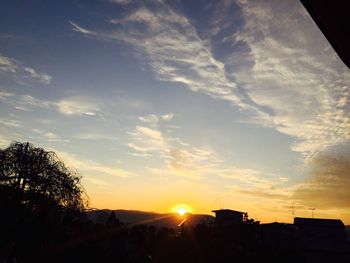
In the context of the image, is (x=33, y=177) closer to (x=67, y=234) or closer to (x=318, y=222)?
(x=67, y=234)

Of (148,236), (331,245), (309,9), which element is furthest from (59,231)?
(331,245)

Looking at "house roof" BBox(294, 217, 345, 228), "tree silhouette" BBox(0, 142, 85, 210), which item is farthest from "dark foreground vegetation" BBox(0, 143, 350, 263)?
"house roof" BBox(294, 217, 345, 228)

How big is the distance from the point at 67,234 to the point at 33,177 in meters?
8.08

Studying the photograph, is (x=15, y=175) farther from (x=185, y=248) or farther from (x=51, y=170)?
(x=185, y=248)

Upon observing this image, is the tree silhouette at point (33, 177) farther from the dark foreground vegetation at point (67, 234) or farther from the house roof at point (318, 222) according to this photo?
the house roof at point (318, 222)

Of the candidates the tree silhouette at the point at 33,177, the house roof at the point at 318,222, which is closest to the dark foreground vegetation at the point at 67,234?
the tree silhouette at the point at 33,177

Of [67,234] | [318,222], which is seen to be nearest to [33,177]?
[67,234]

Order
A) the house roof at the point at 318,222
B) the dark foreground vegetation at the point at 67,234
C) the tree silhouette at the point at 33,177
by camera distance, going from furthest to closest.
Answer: the house roof at the point at 318,222 < the tree silhouette at the point at 33,177 < the dark foreground vegetation at the point at 67,234

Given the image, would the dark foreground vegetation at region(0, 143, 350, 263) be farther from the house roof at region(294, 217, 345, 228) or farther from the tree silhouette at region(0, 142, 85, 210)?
the house roof at region(294, 217, 345, 228)

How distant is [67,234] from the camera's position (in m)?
13.5

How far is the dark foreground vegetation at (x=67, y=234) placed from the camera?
466 inches

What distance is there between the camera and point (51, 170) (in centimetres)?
2212

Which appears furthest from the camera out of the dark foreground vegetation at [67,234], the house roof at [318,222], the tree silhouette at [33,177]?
the house roof at [318,222]

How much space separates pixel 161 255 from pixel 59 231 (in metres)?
4.36
